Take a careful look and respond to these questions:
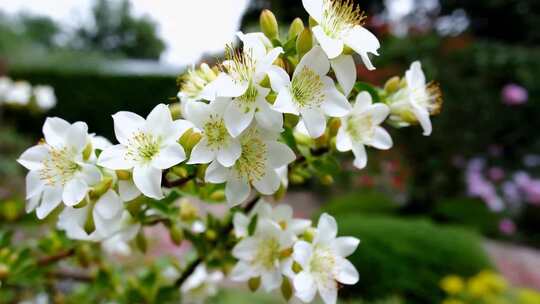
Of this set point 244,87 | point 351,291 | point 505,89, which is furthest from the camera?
point 505,89

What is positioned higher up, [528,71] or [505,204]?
[528,71]

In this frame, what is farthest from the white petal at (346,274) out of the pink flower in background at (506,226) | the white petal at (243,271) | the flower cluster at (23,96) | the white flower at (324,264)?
the pink flower in background at (506,226)

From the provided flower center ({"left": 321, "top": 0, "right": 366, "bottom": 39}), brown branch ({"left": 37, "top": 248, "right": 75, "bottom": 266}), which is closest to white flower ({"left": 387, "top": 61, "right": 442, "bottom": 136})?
flower center ({"left": 321, "top": 0, "right": 366, "bottom": 39})

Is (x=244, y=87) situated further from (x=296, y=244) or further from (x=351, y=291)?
(x=351, y=291)

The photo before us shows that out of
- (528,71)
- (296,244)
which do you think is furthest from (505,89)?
(296,244)

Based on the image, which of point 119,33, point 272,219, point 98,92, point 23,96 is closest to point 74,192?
point 272,219

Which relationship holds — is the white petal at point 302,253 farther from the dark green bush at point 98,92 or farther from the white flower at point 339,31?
the dark green bush at point 98,92

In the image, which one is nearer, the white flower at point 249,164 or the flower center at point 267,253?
the white flower at point 249,164
